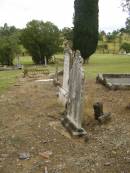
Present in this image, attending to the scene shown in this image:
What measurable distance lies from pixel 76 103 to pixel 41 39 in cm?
2777

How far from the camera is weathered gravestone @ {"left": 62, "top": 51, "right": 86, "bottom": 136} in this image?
9.83 m

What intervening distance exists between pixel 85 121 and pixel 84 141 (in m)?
1.41

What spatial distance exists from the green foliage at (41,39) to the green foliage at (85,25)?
150 inches

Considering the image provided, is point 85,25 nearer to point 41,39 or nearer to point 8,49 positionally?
point 41,39

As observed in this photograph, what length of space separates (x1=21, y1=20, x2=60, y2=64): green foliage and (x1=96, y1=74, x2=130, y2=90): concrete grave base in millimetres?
19574

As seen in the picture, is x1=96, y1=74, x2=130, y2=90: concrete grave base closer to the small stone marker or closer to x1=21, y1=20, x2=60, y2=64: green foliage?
the small stone marker

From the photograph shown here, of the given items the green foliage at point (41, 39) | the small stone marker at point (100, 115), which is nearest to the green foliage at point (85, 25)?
the green foliage at point (41, 39)

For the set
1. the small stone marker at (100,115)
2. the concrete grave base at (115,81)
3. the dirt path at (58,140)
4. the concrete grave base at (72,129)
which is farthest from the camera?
the concrete grave base at (115,81)

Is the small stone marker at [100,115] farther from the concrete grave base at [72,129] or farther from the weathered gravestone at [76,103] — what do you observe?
the concrete grave base at [72,129]

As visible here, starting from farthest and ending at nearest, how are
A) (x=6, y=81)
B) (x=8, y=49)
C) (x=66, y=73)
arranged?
(x=8, y=49) < (x=6, y=81) < (x=66, y=73)

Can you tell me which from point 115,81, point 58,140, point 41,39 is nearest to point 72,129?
point 58,140

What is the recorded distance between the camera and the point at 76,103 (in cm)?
1034

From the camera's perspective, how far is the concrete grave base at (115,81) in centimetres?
1540

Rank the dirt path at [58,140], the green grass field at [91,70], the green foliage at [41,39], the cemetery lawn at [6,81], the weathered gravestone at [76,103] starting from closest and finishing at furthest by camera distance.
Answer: the dirt path at [58,140]
the weathered gravestone at [76,103]
the cemetery lawn at [6,81]
the green grass field at [91,70]
the green foliage at [41,39]
